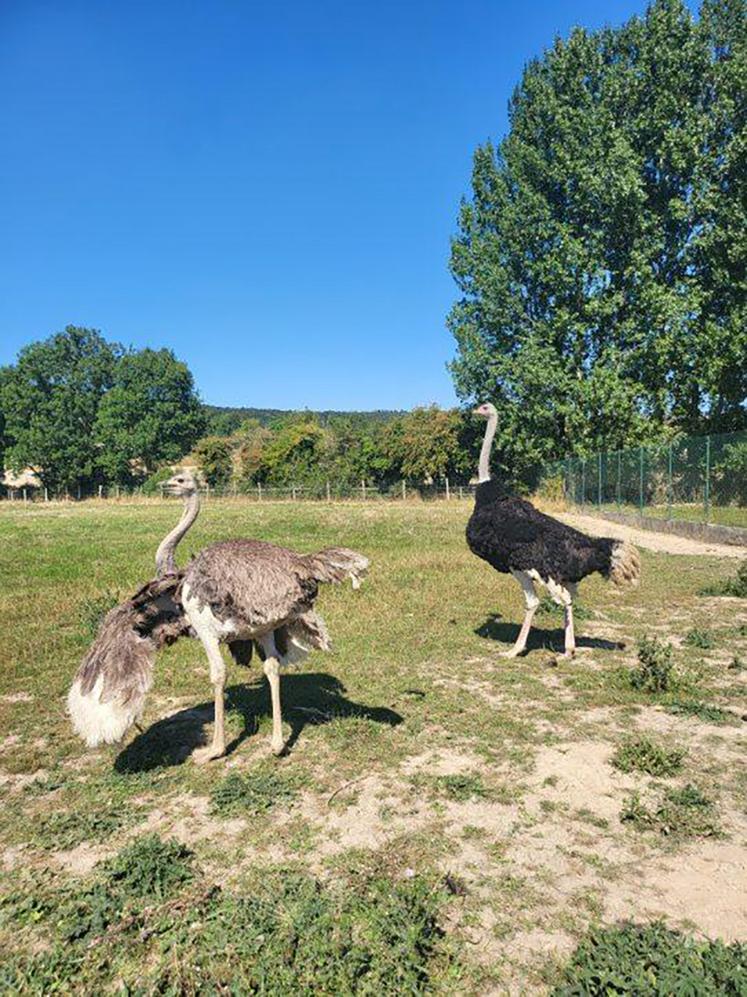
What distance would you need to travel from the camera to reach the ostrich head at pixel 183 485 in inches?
246

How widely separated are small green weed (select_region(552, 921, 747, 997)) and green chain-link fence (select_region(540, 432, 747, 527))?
662 inches

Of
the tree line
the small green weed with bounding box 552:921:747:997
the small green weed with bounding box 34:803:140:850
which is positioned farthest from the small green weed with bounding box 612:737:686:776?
the tree line

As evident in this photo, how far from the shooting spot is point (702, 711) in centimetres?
580

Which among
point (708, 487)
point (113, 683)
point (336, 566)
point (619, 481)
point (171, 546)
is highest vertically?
point (619, 481)

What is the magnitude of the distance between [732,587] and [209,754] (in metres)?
8.77

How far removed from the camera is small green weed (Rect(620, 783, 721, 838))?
3951 mm

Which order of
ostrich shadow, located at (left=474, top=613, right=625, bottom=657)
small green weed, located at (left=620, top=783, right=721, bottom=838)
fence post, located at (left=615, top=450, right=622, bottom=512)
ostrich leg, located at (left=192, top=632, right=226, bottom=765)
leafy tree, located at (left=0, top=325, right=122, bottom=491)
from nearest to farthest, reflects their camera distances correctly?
small green weed, located at (left=620, top=783, right=721, bottom=838) < ostrich leg, located at (left=192, top=632, right=226, bottom=765) < ostrich shadow, located at (left=474, top=613, right=625, bottom=657) < fence post, located at (left=615, top=450, right=622, bottom=512) < leafy tree, located at (left=0, top=325, right=122, bottom=491)

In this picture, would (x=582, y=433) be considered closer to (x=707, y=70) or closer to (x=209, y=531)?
(x=707, y=70)

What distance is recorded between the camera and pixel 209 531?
21.9 m

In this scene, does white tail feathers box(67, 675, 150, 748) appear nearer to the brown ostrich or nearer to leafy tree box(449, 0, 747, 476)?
the brown ostrich

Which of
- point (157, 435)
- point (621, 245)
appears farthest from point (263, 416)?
point (621, 245)

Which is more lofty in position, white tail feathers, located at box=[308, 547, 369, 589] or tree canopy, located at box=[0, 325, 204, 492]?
tree canopy, located at box=[0, 325, 204, 492]

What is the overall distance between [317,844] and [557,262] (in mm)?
28454

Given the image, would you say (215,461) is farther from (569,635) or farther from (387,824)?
(387,824)
